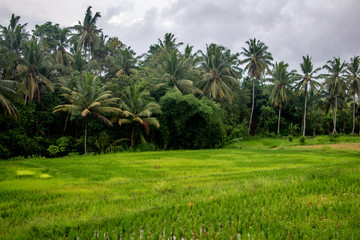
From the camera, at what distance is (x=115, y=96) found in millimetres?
19781

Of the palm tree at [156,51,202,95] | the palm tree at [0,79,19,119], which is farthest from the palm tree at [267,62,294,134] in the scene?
the palm tree at [0,79,19,119]

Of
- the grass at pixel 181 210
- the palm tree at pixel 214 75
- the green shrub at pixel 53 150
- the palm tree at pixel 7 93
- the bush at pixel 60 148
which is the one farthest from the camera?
the palm tree at pixel 214 75

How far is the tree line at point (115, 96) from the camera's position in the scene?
17.0 m

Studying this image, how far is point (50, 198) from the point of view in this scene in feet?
15.1

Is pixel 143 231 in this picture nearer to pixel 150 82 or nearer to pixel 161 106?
pixel 161 106

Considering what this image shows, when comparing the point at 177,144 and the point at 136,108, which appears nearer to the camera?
the point at 136,108

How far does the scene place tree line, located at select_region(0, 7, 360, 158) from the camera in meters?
17.0

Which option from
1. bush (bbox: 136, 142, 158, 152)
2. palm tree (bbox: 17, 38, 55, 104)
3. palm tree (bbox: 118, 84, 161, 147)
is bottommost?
bush (bbox: 136, 142, 158, 152)

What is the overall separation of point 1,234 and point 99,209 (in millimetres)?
1292

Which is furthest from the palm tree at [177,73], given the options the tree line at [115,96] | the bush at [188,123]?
the bush at [188,123]

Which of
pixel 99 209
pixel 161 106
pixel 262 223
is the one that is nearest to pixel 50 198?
pixel 99 209

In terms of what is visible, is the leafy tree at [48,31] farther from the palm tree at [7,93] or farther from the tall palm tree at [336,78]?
the tall palm tree at [336,78]

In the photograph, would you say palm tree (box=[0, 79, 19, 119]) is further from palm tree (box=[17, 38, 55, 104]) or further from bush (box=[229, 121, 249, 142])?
bush (box=[229, 121, 249, 142])

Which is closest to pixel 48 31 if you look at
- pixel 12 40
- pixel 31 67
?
Answer: pixel 12 40
